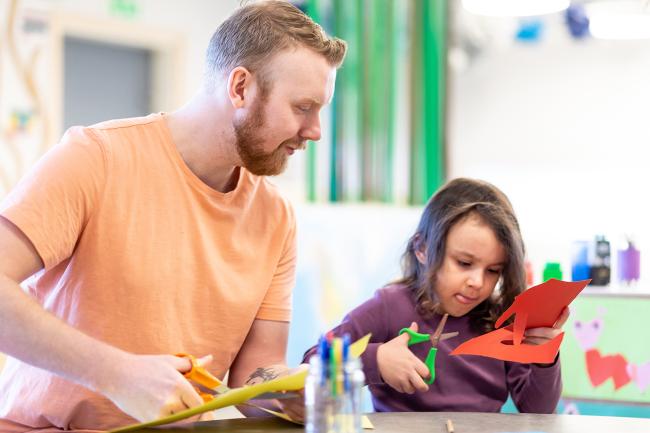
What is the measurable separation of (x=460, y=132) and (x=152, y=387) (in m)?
3.45

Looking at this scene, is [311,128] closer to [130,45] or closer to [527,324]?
[527,324]

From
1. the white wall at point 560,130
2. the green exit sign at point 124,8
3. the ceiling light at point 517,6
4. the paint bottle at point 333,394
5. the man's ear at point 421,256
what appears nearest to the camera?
the paint bottle at point 333,394

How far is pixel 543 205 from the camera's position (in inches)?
158

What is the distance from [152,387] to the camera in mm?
1105

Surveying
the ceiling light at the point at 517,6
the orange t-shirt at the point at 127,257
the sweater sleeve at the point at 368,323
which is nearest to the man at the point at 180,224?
the orange t-shirt at the point at 127,257

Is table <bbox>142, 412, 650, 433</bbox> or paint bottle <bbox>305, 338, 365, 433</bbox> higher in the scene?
paint bottle <bbox>305, 338, 365, 433</bbox>

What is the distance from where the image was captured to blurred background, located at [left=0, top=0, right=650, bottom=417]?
2.54 metres

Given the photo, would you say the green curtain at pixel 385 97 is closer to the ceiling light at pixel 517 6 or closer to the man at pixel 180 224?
the ceiling light at pixel 517 6

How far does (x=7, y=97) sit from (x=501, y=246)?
3.32m

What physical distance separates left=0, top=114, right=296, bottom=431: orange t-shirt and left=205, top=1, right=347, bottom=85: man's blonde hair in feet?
0.60

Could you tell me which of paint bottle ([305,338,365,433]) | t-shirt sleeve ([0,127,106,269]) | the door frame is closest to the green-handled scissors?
paint bottle ([305,338,365,433])

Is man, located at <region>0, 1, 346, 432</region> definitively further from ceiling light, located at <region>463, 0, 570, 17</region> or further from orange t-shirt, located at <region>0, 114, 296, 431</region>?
ceiling light, located at <region>463, 0, 570, 17</region>

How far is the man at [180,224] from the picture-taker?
4.47 feet

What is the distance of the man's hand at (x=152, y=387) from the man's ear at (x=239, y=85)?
1.79ft
